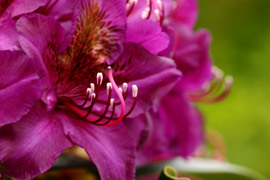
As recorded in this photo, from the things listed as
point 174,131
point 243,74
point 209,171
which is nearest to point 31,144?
point 174,131

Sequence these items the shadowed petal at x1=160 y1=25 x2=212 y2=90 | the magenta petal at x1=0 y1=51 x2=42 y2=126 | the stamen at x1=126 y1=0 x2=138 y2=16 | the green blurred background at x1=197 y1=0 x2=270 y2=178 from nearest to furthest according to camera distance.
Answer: the magenta petal at x1=0 y1=51 x2=42 y2=126 → the stamen at x1=126 y1=0 x2=138 y2=16 → the shadowed petal at x1=160 y1=25 x2=212 y2=90 → the green blurred background at x1=197 y1=0 x2=270 y2=178

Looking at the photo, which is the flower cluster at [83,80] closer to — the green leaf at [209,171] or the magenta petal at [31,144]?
the magenta petal at [31,144]

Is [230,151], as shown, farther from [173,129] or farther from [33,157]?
[33,157]

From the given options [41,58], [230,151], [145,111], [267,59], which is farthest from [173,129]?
[267,59]

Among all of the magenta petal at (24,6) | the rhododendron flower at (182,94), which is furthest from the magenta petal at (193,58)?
the magenta petal at (24,6)

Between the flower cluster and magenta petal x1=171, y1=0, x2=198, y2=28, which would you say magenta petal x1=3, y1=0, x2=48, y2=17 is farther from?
magenta petal x1=171, y1=0, x2=198, y2=28

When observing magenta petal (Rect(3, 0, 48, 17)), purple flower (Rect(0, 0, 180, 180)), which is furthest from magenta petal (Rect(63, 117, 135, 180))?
magenta petal (Rect(3, 0, 48, 17))
